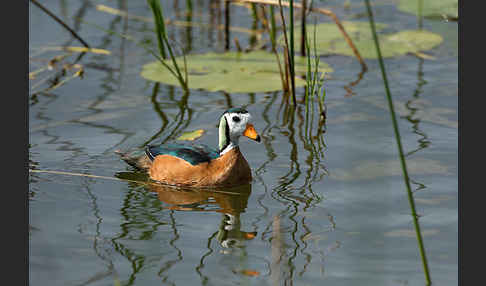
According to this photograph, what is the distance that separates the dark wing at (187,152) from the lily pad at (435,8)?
676cm

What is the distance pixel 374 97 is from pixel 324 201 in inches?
121

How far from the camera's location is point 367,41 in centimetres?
1110

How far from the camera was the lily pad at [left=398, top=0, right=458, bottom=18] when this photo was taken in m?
12.2

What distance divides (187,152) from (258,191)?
0.82 m

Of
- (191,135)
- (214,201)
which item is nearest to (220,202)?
(214,201)

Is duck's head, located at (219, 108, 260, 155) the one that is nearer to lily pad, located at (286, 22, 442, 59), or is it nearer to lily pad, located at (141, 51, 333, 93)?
lily pad, located at (141, 51, 333, 93)

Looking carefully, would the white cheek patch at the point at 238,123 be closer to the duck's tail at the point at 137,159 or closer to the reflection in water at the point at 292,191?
the reflection in water at the point at 292,191

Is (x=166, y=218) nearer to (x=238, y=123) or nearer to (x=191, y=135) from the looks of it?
(x=238, y=123)

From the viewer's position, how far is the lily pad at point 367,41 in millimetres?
10594

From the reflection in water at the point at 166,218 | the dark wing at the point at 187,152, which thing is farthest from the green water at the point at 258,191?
the dark wing at the point at 187,152

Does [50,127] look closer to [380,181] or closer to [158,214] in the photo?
[158,214]

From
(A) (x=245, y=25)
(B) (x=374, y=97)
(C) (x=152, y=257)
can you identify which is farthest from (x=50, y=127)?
(A) (x=245, y=25)

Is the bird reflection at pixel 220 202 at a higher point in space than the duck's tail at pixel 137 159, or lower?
lower

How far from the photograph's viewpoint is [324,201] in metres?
6.36
